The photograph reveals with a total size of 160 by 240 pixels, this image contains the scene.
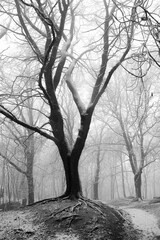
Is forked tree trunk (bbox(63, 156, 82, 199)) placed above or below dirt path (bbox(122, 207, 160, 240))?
above

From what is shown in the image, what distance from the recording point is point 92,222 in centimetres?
417

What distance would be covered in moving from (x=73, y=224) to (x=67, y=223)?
0.40 feet

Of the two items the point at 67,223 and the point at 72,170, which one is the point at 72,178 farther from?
the point at 67,223

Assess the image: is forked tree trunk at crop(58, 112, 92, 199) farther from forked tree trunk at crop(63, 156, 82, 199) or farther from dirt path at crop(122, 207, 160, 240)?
dirt path at crop(122, 207, 160, 240)

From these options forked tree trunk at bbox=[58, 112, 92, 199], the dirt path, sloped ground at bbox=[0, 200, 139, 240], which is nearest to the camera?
sloped ground at bbox=[0, 200, 139, 240]

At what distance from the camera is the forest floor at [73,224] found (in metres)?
3.88

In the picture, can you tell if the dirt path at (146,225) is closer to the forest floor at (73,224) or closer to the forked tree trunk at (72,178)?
the forest floor at (73,224)

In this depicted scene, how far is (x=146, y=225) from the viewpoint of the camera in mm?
4727

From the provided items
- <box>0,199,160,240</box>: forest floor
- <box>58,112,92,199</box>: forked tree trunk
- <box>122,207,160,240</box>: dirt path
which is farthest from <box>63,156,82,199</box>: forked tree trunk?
<box>122,207,160,240</box>: dirt path

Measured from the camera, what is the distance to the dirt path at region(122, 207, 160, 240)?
4223mm

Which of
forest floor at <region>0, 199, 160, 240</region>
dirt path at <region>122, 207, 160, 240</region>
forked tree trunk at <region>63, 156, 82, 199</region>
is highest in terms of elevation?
forked tree trunk at <region>63, 156, 82, 199</region>

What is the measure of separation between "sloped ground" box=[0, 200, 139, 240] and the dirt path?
188 mm

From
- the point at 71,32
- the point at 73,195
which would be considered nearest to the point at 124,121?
the point at 71,32

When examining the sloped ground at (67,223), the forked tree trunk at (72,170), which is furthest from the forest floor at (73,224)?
the forked tree trunk at (72,170)
